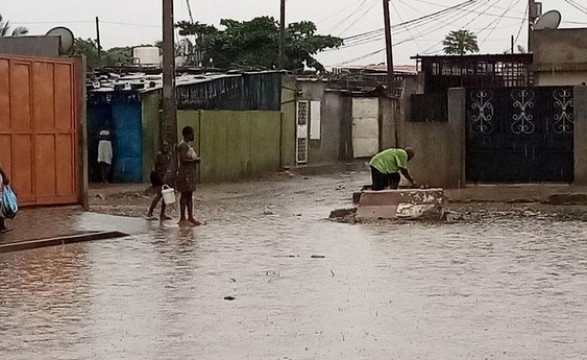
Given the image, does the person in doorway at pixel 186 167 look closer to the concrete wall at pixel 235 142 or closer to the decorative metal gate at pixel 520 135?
the decorative metal gate at pixel 520 135

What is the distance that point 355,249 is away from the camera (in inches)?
599

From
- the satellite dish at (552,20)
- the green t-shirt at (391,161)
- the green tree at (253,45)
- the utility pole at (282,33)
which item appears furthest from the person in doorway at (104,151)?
the green tree at (253,45)

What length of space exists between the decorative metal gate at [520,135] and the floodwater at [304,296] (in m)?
7.05

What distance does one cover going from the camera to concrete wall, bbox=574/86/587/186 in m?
24.1

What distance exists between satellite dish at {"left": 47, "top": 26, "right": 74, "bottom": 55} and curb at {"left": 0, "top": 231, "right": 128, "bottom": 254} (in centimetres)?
759

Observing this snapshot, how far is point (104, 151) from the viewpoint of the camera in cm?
2948

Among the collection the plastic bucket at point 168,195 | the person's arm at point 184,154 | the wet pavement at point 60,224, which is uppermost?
the person's arm at point 184,154

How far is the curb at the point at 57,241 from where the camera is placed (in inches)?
597

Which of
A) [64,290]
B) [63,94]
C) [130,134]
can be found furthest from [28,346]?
[130,134]

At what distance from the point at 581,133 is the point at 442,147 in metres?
3.00

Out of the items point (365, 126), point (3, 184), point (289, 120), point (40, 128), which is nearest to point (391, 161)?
point (40, 128)

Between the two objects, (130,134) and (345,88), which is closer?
(130,134)

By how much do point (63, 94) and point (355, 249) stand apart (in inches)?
276

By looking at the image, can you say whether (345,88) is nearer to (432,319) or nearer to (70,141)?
(70,141)
